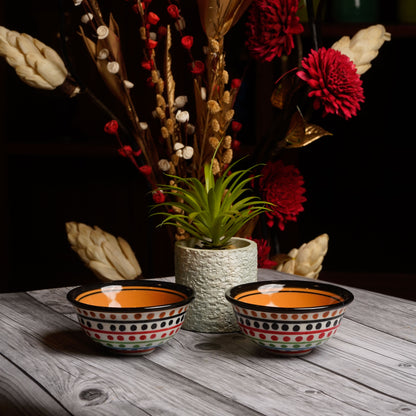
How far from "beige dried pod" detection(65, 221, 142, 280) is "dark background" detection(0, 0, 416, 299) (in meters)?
0.62

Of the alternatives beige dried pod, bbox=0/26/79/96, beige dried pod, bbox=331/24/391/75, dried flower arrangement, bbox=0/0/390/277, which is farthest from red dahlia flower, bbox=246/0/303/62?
beige dried pod, bbox=0/26/79/96

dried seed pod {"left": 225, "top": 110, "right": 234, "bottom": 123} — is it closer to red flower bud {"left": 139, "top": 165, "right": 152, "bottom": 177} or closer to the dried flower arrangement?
the dried flower arrangement

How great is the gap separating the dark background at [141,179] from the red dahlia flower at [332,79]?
80cm

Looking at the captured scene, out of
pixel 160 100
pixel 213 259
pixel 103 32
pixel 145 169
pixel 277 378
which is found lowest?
pixel 277 378

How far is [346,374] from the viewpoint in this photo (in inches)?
30.0

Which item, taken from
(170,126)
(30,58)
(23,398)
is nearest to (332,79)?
(170,126)

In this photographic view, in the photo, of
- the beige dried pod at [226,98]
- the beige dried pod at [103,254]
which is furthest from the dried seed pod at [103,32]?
the beige dried pod at [103,254]

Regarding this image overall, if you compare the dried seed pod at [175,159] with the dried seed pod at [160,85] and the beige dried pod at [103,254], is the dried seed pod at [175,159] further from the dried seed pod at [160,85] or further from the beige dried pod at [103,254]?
the beige dried pod at [103,254]

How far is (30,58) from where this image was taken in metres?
1.07

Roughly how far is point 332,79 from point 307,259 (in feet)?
1.40

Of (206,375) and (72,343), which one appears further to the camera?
(72,343)

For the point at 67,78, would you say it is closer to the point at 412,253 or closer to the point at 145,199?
the point at 145,199

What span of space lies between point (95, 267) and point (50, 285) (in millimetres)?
986

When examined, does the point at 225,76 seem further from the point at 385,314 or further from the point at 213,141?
the point at 385,314
